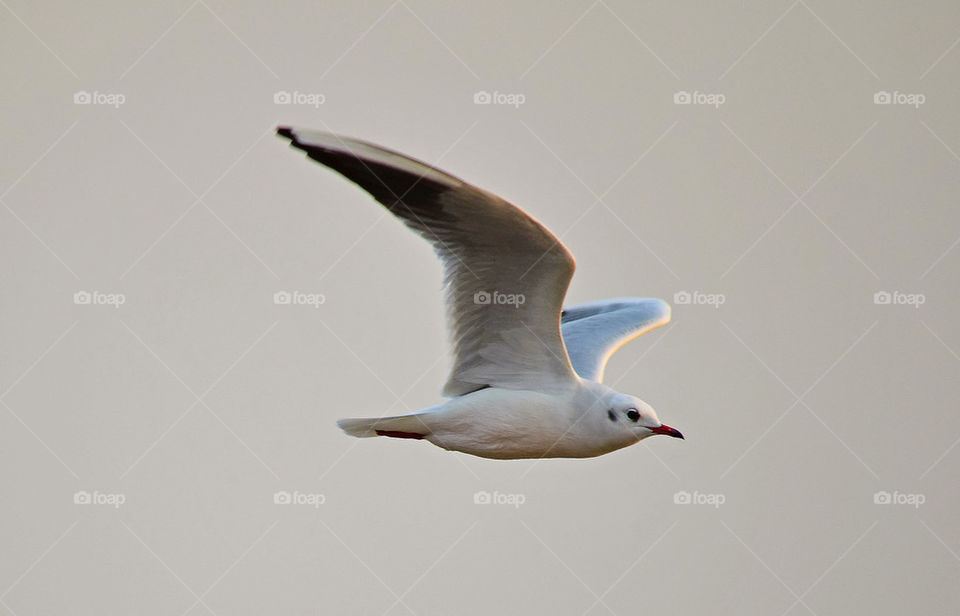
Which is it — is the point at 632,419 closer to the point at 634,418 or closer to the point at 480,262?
the point at 634,418

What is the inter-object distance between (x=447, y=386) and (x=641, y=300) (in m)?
2.68

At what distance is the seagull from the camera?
8164 millimetres

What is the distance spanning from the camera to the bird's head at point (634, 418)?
28.3ft

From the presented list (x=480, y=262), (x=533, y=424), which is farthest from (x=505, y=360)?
(x=480, y=262)

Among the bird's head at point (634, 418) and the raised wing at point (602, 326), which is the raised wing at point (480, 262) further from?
the raised wing at point (602, 326)

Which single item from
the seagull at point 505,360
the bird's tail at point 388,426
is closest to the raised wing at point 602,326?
the seagull at point 505,360

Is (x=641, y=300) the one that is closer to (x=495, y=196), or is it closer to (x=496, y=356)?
(x=496, y=356)

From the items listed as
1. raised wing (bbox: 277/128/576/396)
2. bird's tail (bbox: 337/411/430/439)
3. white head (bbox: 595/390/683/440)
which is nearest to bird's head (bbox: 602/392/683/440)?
white head (bbox: 595/390/683/440)

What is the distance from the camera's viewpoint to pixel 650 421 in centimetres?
866

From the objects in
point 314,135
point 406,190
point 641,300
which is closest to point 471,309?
point 406,190

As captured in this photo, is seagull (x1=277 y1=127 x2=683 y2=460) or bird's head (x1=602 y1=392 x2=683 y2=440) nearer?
Result: seagull (x1=277 y1=127 x2=683 y2=460)

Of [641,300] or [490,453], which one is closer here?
[490,453]

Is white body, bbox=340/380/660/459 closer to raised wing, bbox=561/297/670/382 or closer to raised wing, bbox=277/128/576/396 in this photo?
raised wing, bbox=277/128/576/396

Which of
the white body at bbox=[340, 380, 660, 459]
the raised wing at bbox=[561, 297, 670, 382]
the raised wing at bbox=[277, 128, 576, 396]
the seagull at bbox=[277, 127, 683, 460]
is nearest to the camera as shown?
the raised wing at bbox=[277, 128, 576, 396]
